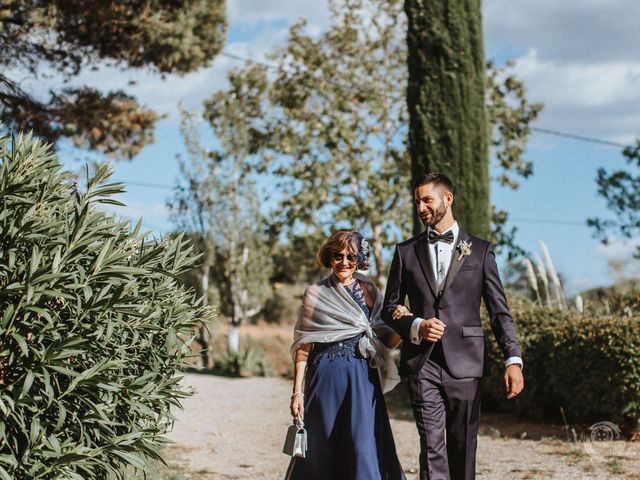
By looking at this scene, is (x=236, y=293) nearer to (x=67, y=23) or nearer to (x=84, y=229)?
(x=67, y=23)

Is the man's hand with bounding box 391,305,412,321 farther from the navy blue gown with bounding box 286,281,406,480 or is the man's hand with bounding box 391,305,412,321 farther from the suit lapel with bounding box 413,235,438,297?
the navy blue gown with bounding box 286,281,406,480

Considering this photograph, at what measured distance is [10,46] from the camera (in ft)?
53.6

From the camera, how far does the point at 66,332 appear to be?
180 inches

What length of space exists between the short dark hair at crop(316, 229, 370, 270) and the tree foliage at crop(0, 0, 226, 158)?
11.5m

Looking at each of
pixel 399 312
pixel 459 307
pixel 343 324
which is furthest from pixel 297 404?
pixel 459 307

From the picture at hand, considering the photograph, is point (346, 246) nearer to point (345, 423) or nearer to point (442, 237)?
point (442, 237)

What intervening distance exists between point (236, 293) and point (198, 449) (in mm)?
14679

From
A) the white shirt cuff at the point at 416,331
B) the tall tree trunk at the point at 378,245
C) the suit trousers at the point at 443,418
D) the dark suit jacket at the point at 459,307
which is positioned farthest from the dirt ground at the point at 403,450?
the tall tree trunk at the point at 378,245

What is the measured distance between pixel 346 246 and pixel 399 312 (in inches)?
27.9

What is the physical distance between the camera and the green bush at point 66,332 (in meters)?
4.41

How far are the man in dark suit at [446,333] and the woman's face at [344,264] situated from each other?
496 mm

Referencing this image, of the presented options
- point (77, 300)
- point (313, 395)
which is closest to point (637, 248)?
point (313, 395)

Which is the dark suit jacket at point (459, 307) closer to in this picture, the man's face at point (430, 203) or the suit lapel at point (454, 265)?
the suit lapel at point (454, 265)

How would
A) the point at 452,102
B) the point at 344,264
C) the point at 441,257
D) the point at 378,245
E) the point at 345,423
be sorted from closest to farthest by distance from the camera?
the point at 441,257
the point at 345,423
the point at 344,264
the point at 452,102
the point at 378,245
